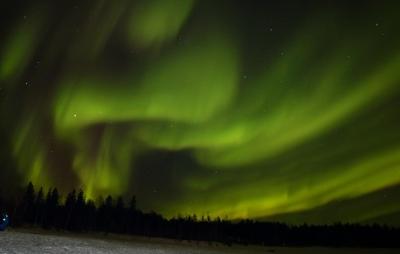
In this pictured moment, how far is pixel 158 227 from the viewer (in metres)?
158

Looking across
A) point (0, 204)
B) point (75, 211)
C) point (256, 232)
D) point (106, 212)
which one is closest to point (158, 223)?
point (106, 212)

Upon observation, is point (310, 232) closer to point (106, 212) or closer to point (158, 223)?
point (158, 223)

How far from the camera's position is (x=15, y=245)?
26.0 metres

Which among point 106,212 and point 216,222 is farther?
point 216,222

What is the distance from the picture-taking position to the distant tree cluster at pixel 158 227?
13500 centimetres

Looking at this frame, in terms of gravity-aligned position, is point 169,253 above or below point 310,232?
below

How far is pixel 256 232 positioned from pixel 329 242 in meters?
32.1

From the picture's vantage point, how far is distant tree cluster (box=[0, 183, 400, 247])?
13500cm

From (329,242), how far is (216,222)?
44.1 m

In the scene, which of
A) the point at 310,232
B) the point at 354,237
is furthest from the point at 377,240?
the point at 310,232

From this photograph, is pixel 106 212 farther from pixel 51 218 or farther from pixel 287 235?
pixel 287 235

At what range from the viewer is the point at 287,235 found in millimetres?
172375

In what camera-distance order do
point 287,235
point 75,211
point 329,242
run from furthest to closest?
point 287,235
point 329,242
point 75,211

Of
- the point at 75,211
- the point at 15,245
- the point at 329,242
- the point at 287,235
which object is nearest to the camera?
the point at 15,245
